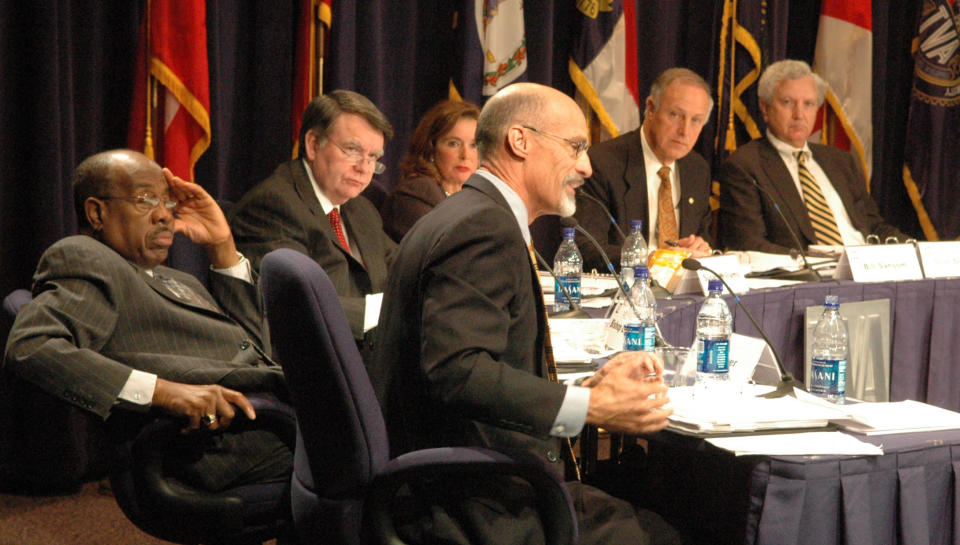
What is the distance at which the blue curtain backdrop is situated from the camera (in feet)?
10.9

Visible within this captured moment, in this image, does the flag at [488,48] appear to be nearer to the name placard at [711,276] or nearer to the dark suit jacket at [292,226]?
the dark suit jacket at [292,226]

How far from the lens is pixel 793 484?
1.62 m

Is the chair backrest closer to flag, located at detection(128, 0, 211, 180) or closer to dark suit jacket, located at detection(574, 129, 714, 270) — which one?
flag, located at detection(128, 0, 211, 180)

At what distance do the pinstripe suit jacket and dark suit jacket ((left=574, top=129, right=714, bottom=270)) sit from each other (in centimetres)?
188

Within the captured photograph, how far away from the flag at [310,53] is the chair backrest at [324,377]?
2.51 meters

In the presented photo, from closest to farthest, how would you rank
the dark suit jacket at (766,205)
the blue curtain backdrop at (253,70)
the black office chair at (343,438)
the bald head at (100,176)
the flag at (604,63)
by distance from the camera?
the black office chair at (343,438) → the bald head at (100,176) → the blue curtain backdrop at (253,70) → the dark suit jacket at (766,205) → the flag at (604,63)

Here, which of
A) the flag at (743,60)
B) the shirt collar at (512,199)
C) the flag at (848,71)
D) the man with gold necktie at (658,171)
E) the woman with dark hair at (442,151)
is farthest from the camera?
the flag at (848,71)

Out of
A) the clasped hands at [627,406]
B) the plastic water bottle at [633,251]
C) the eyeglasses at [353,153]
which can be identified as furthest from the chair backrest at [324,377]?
the plastic water bottle at [633,251]

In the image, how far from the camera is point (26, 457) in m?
3.37

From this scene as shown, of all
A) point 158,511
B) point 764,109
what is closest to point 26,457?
point 158,511

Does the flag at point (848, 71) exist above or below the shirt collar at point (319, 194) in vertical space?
above

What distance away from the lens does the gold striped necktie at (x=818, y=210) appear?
4.46 meters

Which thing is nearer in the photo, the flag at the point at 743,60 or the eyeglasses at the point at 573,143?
the eyeglasses at the point at 573,143

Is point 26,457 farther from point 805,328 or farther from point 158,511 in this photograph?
point 805,328
